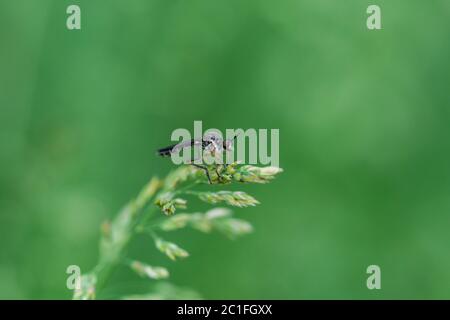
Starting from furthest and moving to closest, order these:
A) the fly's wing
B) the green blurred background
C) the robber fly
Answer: the green blurred background, the fly's wing, the robber fly

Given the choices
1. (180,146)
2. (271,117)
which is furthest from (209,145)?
(271,117)

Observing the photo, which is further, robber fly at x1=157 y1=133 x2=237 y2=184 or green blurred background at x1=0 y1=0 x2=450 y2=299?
green blurred background at x1=0 y1=0 x2=450 y2=299

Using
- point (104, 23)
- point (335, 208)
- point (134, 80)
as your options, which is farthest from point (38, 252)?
point (335, 208)

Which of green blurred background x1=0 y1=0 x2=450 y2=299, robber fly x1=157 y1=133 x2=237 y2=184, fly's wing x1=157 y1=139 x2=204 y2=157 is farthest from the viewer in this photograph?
green blurred background x1=0 y1=0 x2=450 y2=299

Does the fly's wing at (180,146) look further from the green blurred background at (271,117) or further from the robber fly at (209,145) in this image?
the green blurred background at (271,117)

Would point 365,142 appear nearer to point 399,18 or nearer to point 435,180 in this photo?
point 435,180

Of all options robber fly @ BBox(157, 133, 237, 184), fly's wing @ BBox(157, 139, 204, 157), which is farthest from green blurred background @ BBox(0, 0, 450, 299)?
robber fly @ BBox(157, 133, 237, 184)

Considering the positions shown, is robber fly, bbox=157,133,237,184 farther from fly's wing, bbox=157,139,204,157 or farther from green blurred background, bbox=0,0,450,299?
green blurred background, bbox=0,0,450,299

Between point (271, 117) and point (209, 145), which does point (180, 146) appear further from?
point (271, 117)

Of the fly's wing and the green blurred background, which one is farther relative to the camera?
the green blurred background
